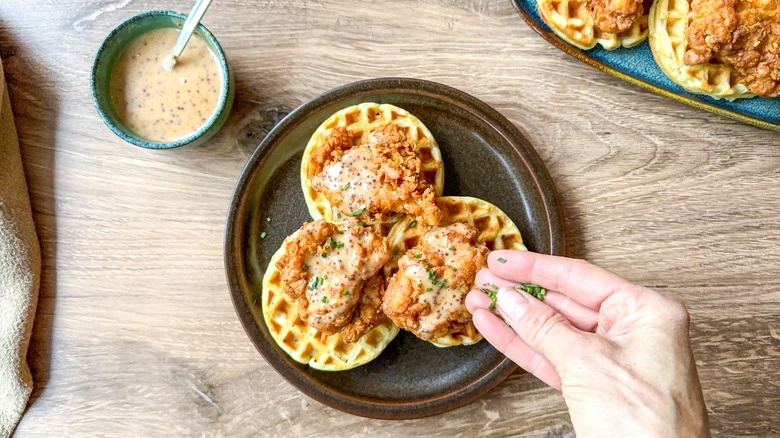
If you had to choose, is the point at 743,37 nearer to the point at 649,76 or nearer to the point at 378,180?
the point at 649,76

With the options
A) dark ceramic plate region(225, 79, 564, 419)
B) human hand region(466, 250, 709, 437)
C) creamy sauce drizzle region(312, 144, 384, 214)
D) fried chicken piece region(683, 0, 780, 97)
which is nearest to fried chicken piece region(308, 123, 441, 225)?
creamy sauce drizzle region(312, 144, 384, 214)

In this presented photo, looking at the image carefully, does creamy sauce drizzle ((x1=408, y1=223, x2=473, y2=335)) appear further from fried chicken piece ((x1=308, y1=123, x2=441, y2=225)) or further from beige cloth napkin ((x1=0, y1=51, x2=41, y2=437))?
beige cloth napkin ((x1=0, y1=51, x2=41, y2=437))

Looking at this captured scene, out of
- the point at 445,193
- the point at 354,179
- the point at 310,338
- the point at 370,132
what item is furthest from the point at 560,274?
the point at 310,338

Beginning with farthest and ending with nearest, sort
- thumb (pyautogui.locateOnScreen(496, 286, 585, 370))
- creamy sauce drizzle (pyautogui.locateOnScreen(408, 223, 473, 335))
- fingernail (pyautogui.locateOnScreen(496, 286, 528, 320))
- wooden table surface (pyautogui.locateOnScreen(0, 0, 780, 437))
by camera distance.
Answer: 1. wooden table surface (pyautogui.locateOnScreen(0, 0, 780, 437))
2. creamy sauce drizzle (pyautogui.locateOnScreen(408, 223, 473, 335))
3. fingernail (pyautogui.locateOnScreen(496, 286, 528, 320))
4. thumb (pyautogui.locateOnScreen(496, 286, 585, 370))

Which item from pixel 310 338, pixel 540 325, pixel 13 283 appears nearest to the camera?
pixel 540 325

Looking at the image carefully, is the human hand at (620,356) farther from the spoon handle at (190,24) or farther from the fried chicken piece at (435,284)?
the spoon handle at (190,24)

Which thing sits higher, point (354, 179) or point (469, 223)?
point (354, 179)
